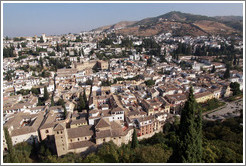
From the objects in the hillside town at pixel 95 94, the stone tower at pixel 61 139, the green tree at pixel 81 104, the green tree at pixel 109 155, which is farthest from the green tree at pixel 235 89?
the stone tower at pixel 61 139

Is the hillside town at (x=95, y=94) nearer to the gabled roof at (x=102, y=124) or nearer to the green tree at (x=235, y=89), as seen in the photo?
the gabled roof at (x=102, y=124)

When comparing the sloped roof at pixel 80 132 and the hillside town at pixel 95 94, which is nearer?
the sloped roof at pixel 80 132

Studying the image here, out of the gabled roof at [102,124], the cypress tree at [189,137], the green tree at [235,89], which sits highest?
the cypress tree at [189,137]

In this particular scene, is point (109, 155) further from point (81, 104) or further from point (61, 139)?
point (81, 104)

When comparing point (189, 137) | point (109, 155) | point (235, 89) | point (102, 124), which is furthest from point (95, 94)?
point (235, 89)

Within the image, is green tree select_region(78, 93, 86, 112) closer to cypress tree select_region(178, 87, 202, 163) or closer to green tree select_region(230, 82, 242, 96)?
cypress tree select_region(178, 87, 202, 163)

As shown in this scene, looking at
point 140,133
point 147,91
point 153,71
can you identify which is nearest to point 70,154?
point 140,133

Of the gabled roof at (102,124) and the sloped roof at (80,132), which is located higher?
the gabled roof at (102,124)

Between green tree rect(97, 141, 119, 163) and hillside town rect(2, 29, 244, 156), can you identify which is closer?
green tree rect(97, 141, 119, 163)

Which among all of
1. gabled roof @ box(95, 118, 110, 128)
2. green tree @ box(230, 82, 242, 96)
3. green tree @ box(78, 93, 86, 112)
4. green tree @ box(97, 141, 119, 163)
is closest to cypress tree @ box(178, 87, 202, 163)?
green tree @ box(97, 141, 119, 163)
